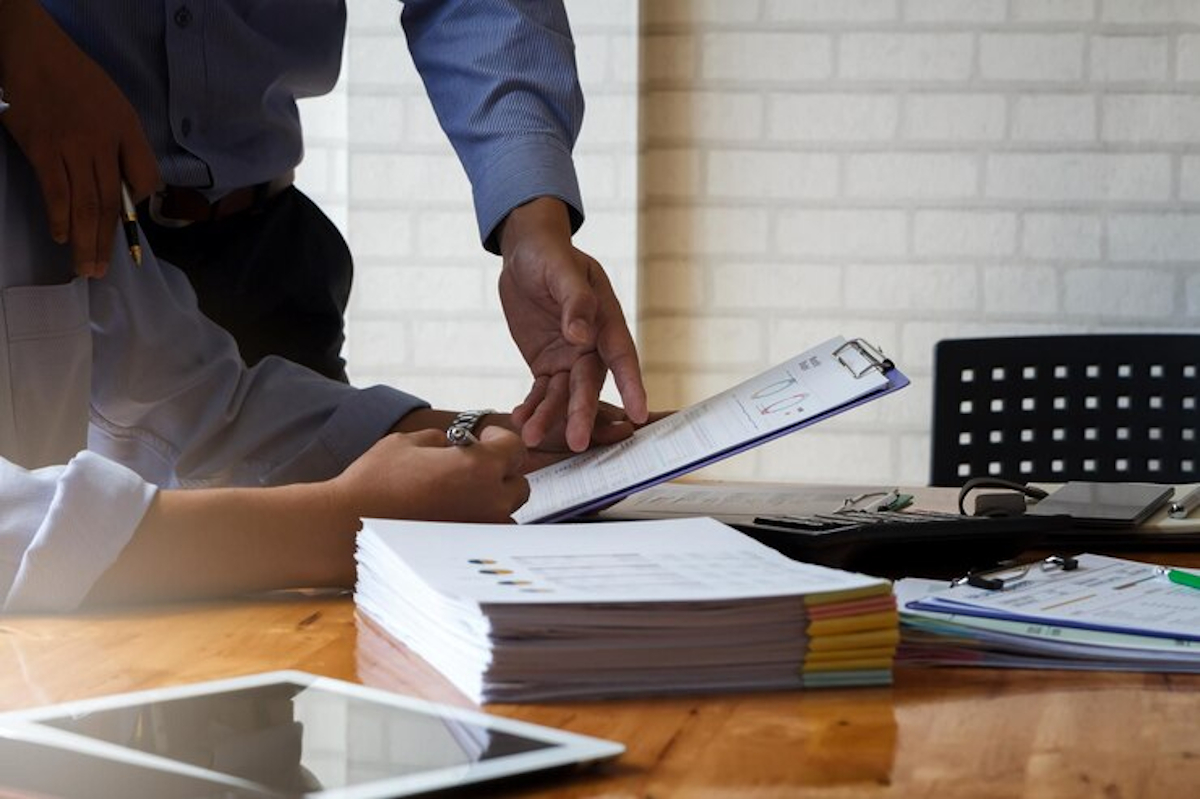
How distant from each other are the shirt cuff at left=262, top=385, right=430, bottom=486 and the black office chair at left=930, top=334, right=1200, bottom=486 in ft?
2.85

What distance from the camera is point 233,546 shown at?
38.9 inches

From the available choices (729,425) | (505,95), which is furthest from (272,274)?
(729,425)

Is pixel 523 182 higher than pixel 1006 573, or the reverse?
pixel 523 182

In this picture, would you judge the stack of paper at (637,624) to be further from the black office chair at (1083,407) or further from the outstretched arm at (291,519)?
the black office chair at (1083,407)

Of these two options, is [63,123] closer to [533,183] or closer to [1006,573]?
[533,183]

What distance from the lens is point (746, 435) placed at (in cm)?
114

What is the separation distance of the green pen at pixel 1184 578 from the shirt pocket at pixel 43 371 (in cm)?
88

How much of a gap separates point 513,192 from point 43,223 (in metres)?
0.44

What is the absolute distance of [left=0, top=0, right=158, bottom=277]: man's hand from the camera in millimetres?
1318


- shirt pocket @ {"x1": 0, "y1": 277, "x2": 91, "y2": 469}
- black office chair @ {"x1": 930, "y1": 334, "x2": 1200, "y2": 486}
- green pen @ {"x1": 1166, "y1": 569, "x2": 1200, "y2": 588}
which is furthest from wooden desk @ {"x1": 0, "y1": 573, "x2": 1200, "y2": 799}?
black office chair @ {"x1": 930, "y1": 334, "x2": 1200, "y2": 486}

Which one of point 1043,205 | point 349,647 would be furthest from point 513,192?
point 1043,205

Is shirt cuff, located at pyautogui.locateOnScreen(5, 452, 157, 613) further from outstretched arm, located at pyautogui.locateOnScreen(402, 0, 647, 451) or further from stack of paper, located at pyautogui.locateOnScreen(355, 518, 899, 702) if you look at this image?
outstretched arm, located at pyautogui.locateOnScreen(402, 0, 647, 451)

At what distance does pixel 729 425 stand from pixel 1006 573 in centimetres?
25

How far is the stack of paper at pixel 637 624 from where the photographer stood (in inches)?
29.7
